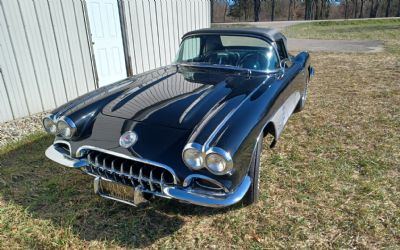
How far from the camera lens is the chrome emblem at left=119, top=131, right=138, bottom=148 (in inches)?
90.2

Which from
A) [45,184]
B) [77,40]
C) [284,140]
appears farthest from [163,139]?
[77,40]

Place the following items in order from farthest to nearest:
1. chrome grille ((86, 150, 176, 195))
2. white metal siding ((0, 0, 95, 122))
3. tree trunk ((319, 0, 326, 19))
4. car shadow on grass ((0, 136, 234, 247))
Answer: tree trunk ((319, 0, 326, 19)) → white metal siding ((0, 0, 95, 122)) → car shadow on grass ((0, 136, 234, 247)) → chrome grille ((86, 150, 176, 195))

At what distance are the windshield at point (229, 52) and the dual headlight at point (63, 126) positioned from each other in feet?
5.69

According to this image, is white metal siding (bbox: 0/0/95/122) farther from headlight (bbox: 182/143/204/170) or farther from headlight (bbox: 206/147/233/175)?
headlight (bbox: 206/147/233/175)

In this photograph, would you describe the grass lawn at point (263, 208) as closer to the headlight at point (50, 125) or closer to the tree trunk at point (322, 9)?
the headlight at point (50, 125)

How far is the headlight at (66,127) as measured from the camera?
2.60 metres

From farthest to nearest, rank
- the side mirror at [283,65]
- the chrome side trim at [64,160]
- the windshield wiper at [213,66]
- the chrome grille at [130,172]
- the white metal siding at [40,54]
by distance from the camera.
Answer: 1. the white metal siding at [40,54]
2. the side mirror at [283,65]
3. the windshield wiper at [213,66]
4. the chrome side trim at [64,160]
5. the chrome grille at [130,172]

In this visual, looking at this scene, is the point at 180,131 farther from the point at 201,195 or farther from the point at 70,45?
the point at 70,45

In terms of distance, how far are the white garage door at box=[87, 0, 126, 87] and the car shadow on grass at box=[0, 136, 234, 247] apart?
3.36 meters

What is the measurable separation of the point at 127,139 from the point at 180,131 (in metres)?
0.43

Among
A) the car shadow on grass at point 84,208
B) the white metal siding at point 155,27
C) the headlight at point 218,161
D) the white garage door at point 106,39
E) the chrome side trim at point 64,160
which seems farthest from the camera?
the white metal siding at point 155,27

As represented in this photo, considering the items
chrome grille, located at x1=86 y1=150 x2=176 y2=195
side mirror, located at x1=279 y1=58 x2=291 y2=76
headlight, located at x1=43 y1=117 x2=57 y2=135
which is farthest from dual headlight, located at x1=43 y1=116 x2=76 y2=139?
side mirror, located at x1=279 y1=58 x2=291 y2=76

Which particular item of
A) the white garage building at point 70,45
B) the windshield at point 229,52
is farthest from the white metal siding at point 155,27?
the windshield at point 229,52

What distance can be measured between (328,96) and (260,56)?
295 cm
